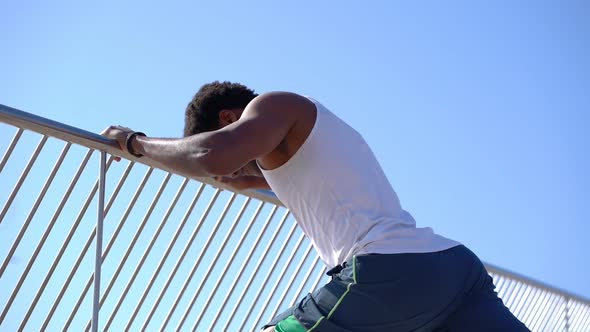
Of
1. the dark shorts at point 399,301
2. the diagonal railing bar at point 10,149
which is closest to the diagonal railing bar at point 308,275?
the diagonal railing bar at point 10,149

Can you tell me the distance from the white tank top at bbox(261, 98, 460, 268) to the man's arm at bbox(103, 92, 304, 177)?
13 cm

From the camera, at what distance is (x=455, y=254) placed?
3.54 m

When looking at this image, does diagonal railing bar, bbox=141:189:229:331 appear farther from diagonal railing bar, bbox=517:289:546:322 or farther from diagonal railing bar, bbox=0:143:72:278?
diagonal railing bar, bbox=517:289:546:322

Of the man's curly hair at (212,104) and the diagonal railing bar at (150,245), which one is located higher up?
the man's curly hair at (212,104)

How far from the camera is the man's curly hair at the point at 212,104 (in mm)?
3789

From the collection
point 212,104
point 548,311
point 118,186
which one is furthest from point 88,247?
point 548,311

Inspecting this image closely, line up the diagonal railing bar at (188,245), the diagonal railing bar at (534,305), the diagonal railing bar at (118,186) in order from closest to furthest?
the diagonal railing bar at (118,186) < the diagonal railing bar at (188,245) < the diagonal railing bar at (534,305)

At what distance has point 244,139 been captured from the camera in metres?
3.30

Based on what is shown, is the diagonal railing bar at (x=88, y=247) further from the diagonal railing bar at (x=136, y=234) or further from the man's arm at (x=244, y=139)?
the man's arm at (x=244, y=139)

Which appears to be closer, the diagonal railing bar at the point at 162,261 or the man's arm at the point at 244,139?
the man's arm at the point at 244,139

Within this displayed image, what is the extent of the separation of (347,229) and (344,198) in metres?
0.10

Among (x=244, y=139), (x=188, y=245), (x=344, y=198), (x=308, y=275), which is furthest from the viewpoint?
(x=308, y=275)

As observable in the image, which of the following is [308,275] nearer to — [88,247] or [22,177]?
[88,247]

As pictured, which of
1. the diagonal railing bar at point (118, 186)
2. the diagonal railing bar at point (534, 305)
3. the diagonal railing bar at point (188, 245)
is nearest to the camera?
A: the diagonal railing bar at point (118, 186)
